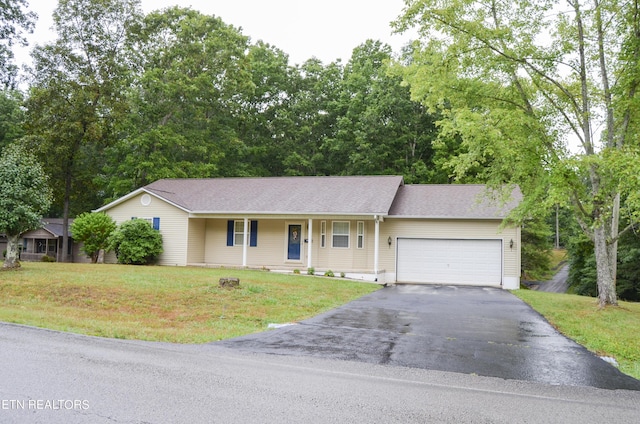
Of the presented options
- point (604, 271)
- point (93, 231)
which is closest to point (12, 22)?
point (93, 231)

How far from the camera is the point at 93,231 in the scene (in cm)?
2139

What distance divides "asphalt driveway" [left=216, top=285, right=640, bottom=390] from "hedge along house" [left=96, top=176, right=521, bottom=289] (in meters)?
7.07

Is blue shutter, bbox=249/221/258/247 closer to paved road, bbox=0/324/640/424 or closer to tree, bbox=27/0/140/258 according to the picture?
tree, bbox=27/0/140/258

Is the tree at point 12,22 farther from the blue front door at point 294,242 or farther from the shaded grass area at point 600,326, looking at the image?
the shaded grass area at point 600,326

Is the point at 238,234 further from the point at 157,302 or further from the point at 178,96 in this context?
the point at 178,96

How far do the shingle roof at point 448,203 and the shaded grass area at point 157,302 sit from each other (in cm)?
524

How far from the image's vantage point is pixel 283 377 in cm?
582

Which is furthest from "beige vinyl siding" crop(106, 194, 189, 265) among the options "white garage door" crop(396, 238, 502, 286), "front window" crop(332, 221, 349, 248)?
"white garage door" crop(396, 238, 502, 286)

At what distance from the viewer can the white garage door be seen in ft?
64.0

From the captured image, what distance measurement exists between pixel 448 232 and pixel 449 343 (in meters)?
12.2

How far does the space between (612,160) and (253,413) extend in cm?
970

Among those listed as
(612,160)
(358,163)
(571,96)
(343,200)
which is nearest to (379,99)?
(358,163)

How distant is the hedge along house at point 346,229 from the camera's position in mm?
19594

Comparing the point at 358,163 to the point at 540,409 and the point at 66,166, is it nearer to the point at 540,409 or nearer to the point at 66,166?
the point at 66,166
